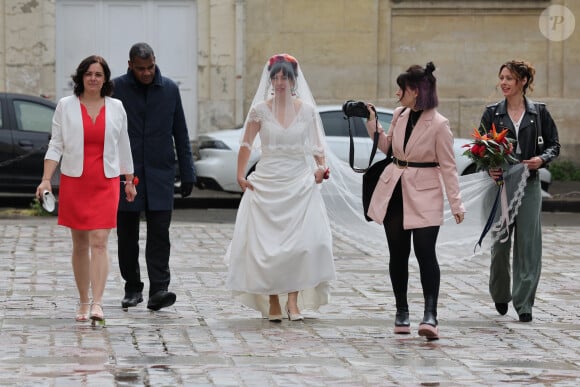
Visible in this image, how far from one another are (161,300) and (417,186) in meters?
2.11

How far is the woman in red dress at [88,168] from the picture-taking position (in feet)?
32.4

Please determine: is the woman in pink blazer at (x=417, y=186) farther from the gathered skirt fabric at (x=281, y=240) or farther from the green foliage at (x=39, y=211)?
the green foliage at (x=39, y=211)

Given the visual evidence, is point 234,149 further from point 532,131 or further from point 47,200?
point 47,200

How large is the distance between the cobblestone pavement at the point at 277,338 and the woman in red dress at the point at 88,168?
1.54 feet

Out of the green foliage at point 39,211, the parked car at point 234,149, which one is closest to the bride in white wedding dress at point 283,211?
the green foliage at point 39,211

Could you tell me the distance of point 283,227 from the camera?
10.4 m

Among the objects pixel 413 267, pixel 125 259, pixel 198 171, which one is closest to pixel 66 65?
pixel 198 171

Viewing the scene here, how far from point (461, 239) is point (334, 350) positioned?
7.59 ft

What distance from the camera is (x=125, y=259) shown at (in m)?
10.8

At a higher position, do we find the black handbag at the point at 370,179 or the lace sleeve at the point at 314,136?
the lace sleeve at the point at 314,136

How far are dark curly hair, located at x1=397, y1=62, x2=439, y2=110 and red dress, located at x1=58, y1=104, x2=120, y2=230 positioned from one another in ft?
6.69

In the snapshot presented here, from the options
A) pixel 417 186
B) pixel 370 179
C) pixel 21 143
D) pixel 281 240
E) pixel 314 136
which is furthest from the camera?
pixel 21 143

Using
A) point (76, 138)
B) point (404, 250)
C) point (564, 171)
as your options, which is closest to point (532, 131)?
point (404, 250)

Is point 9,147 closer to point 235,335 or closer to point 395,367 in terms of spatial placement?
point 235,335
